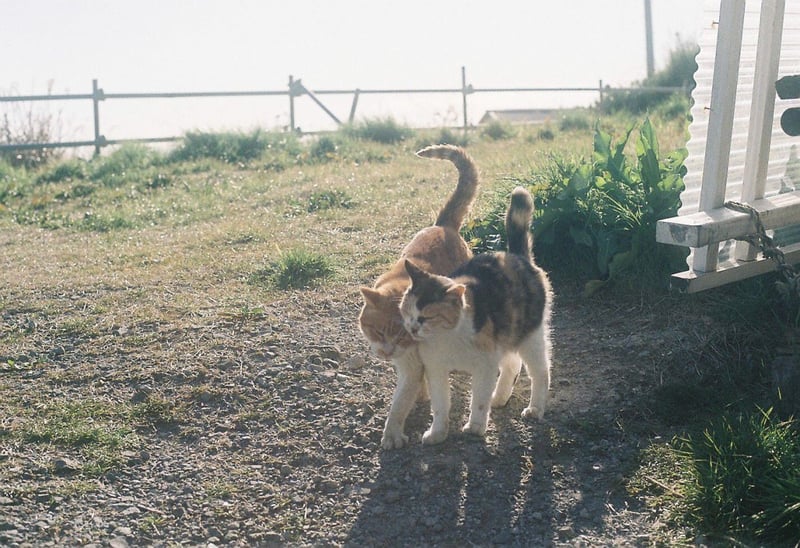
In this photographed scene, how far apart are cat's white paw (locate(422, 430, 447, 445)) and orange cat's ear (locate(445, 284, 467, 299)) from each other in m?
0.64

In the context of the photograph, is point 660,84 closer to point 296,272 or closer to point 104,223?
point 104,223

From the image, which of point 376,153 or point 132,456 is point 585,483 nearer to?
point 132,456

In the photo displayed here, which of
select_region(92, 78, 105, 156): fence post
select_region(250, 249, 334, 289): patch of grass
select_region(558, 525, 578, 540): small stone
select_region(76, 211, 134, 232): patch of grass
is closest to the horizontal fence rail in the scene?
select_region(92, 78, 105, 156): fence post

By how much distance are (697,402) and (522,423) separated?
0.80 m

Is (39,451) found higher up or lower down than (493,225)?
lower down

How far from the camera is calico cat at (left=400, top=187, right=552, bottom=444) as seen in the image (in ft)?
11.6

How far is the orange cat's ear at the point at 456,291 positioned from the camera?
137 inches

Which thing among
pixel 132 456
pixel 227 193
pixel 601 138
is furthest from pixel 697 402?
pixel 227 193

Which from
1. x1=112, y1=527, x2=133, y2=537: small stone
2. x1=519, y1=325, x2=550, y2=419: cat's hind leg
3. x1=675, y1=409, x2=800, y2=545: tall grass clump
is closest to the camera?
x1=675, y1=409, x2=800, y2=545: tall grass clump

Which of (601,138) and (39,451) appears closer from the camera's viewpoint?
(39,451)

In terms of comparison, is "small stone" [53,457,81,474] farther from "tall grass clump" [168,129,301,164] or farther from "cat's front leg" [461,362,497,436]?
"tall grass clump" [168,129,301,164]

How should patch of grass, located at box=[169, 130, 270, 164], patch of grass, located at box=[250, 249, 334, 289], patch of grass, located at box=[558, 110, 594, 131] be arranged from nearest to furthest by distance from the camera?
patch of grass, located at box=[250, 249, 334, 289], patch of grass, located at box=[169, 130, 270, 164], patch of grass, located at box=[558, 110, 594, 131]

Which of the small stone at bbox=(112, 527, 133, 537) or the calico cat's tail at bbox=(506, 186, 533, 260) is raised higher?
the calico cat's tail at bbox=(506, 186, 533, 260)

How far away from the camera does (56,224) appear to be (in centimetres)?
879
